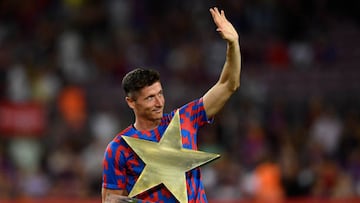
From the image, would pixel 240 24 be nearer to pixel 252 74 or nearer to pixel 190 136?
pixel 252 74

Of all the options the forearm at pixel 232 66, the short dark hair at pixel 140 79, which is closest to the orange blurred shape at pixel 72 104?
the short dark hair at pixel 140 79

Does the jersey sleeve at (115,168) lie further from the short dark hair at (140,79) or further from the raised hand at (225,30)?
the raised hand at (225,30)

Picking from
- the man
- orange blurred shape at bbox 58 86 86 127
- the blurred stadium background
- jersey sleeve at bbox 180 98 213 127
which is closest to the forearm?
the man

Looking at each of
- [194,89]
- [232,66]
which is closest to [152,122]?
[232,66]

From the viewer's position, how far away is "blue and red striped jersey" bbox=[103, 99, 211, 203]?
21.1 ft

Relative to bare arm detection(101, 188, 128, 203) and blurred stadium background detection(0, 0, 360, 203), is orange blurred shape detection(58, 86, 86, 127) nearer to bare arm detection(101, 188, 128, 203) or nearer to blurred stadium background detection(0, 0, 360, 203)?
blurred stadium background detection(0, 0, 360, 203)

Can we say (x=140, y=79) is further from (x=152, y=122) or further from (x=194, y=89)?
(x=194, y=89)

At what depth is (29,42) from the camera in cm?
1638

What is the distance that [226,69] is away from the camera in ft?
20.9

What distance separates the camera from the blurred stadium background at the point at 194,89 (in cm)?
1290

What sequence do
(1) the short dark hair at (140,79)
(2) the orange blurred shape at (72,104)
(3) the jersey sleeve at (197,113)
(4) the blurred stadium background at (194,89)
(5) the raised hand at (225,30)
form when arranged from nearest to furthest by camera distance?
(5) the raised hand at (225,30), (1) the short dark hair at (140,79), (3) the jersey sleeve at (197,113), (4) the blurred stadium background at (194,89), (2) the orange blurred shape at (72,104)

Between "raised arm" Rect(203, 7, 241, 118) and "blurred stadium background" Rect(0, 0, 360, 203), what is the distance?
5.68 metres

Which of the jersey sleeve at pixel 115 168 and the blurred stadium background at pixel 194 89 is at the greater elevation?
the blurred stadium background at pixel 194 89

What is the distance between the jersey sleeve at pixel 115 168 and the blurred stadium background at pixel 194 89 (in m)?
5.76
